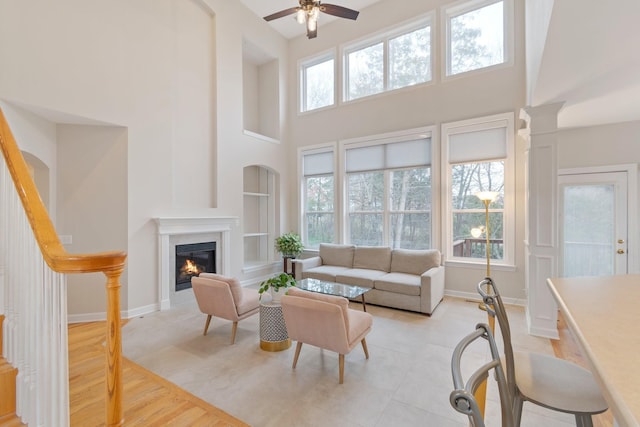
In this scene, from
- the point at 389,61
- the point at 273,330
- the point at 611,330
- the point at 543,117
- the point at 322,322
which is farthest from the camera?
the point at 389,61

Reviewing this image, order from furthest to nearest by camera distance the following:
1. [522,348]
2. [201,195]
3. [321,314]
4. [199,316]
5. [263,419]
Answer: [201,195] < [199,316] < [522,348] < [321,314] < [263,419]

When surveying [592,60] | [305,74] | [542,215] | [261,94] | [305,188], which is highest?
[305,74]

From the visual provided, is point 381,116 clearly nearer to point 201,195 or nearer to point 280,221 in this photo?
point 280,221

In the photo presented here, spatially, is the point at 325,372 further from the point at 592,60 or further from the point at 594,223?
the point at 594,223

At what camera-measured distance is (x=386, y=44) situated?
19.1 feet

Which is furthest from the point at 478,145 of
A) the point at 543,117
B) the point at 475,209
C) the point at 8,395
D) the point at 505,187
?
the point at 8,395

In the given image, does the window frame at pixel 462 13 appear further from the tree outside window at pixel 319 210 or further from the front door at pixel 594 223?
the tree outside window at pixel 319 210

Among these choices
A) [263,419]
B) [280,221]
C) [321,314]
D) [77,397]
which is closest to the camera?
[263,419]

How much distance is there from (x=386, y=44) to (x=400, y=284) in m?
4.67

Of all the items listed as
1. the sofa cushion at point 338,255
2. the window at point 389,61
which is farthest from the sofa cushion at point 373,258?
the window at point 389,61

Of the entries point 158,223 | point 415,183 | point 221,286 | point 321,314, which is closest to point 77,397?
point 221,286

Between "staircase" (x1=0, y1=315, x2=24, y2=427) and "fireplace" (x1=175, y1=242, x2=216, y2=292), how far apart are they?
3444 mm

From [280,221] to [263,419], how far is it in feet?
16.1

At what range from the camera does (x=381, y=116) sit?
19.1 ft
